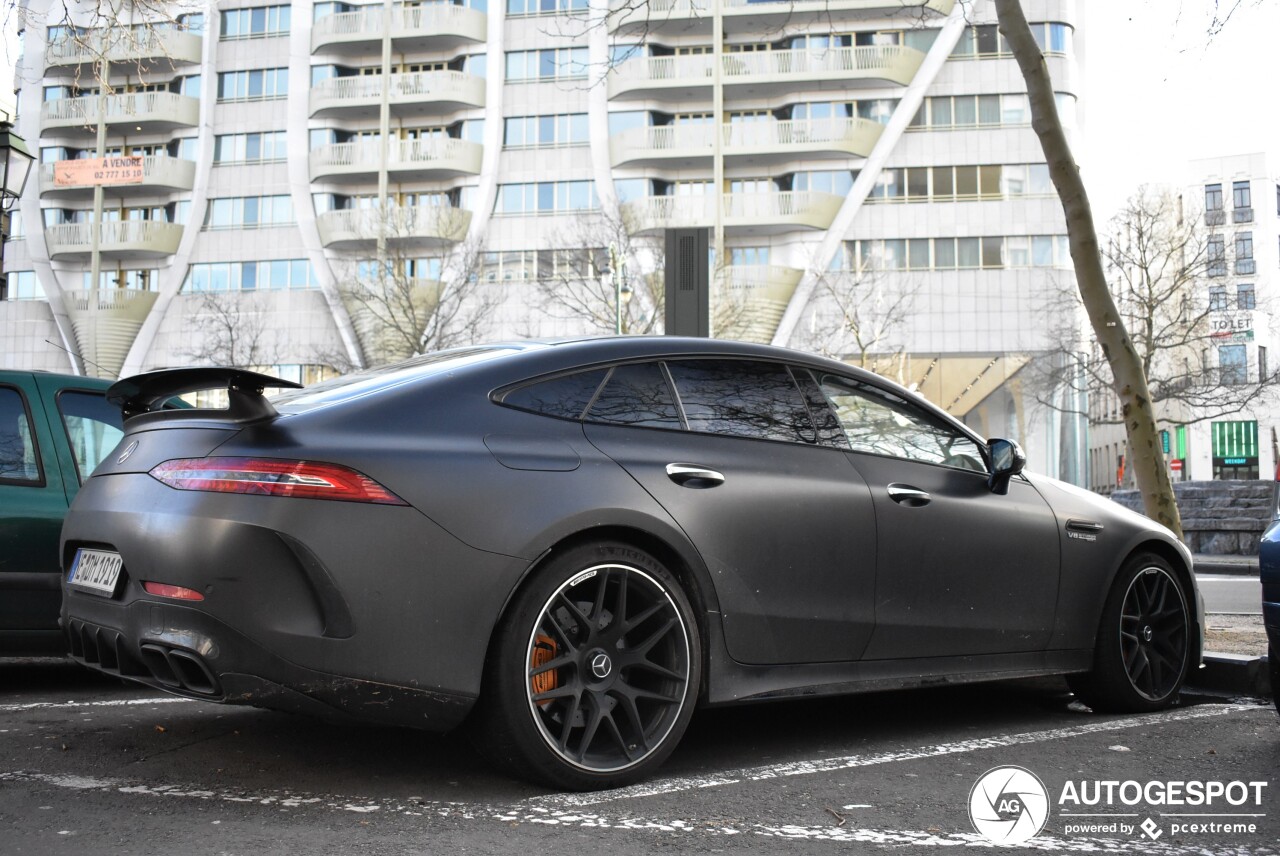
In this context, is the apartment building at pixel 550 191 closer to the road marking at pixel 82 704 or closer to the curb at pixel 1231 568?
the curb at pixel 1231 568

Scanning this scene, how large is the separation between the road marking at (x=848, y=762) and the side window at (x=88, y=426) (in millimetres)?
3327

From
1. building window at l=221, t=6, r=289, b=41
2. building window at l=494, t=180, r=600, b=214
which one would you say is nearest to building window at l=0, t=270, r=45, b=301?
building window at l=221, t=6, r=289, b=41

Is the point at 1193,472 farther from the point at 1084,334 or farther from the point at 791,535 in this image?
the point at 791,535

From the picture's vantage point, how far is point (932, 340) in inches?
1795

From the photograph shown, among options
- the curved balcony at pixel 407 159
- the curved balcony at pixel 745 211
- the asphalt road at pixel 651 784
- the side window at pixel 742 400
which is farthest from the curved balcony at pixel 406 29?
the side window at pixel 742 400

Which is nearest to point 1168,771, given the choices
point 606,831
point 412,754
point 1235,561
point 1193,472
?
point 606,831

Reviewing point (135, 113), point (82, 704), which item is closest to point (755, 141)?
point (135, 113)

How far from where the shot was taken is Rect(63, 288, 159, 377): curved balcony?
52.8 m

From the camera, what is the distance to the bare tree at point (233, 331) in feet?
164

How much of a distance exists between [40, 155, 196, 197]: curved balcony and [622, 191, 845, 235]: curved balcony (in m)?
19.4

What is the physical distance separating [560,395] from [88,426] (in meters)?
3.11

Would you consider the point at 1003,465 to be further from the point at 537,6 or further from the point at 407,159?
the point at 537,6

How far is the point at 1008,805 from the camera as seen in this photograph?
3.69m

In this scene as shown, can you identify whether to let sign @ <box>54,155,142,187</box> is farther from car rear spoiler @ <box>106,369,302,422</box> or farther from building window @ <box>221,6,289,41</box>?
car rear spoiler @ <box>106,369,302,422</box>
